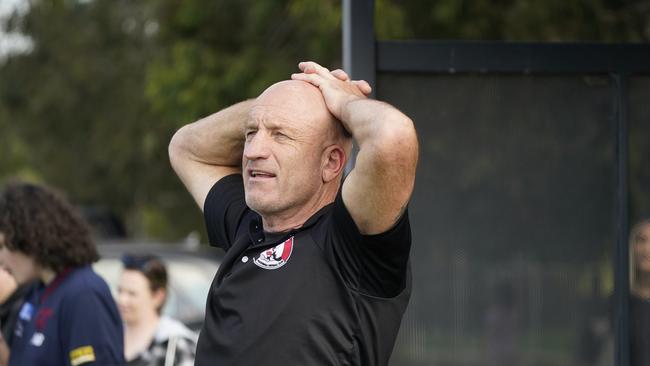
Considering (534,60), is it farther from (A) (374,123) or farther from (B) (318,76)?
(A) (374,123)

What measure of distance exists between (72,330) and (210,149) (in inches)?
46.4

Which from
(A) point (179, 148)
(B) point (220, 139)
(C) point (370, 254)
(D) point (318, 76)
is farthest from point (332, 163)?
→ (A) point (179, 148)

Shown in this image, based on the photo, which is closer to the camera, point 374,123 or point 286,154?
point 374,123

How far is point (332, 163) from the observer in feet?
11.0

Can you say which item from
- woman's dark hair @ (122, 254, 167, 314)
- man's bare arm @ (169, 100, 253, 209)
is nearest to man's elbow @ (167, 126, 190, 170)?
man's bare arm @ (169, 100, 253, 209)

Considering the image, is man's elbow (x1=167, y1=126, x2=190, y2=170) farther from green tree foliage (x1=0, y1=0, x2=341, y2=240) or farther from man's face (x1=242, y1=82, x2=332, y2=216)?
green tree foliage (x1=0, y1=0, x2=341, y2=240)

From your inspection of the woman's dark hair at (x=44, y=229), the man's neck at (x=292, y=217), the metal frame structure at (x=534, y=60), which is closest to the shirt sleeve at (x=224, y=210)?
the man's neck at (x=292, y=217)

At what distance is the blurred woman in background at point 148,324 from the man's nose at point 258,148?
3.81m

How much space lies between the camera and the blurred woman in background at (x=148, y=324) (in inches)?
273

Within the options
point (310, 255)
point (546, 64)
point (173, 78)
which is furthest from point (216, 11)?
point (310, 255)

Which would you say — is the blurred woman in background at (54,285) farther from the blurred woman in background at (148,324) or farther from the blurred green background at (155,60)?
the blurred green background at (155,60)

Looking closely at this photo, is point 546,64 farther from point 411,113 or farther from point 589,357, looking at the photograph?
point 589,357

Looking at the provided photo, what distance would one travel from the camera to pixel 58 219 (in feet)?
16.5

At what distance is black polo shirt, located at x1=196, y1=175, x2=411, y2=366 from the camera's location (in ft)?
10.2
